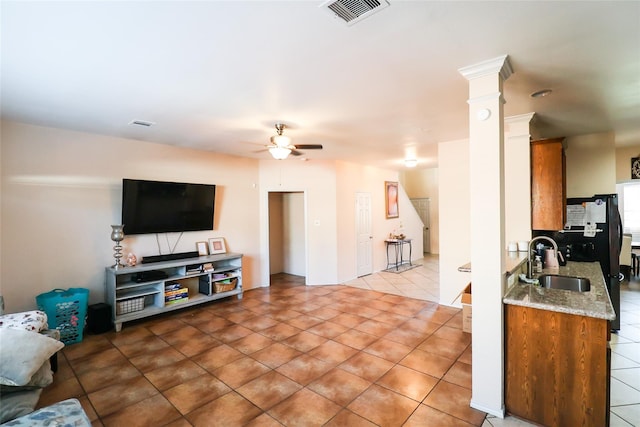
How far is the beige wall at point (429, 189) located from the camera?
32.9 ft

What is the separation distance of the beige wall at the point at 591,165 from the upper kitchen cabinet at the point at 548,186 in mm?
1397

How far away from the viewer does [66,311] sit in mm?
3484

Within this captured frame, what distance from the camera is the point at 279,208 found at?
737cm

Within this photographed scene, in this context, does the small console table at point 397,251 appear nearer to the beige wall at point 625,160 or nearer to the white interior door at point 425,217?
the white interior door at point 425,217

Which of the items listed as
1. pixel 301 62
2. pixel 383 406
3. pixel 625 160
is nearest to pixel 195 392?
pixel 383 406

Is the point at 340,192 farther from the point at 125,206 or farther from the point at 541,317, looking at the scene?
the point at 541,317

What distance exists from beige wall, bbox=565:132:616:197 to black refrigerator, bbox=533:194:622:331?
1.43 ft

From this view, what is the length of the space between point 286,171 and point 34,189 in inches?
150

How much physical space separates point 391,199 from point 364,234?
1.51 metres

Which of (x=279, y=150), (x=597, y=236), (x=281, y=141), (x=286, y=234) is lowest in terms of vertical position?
(x=286, y=234)

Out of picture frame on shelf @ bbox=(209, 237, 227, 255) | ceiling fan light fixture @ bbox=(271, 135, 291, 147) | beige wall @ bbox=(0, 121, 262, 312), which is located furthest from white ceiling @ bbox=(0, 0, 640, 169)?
picture frame on shelf @ bbox=(209, 237, 227, 255)

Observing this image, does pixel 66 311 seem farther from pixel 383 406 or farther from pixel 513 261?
pixel 513 261

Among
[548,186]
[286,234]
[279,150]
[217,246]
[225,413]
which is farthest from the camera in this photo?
[286,234]

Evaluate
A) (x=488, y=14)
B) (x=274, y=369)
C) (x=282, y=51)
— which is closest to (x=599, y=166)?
(x=488, y=14)
